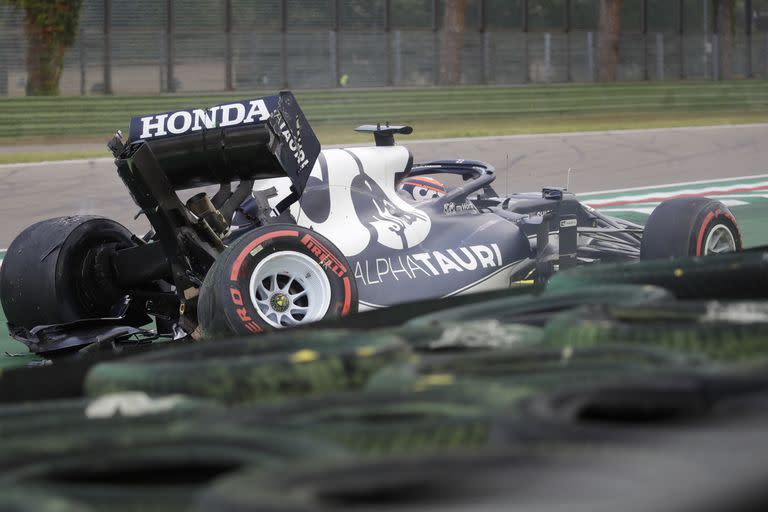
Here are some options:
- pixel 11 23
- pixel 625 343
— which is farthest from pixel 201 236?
pixel 11 23

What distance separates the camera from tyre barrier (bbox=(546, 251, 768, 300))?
297 centimetres

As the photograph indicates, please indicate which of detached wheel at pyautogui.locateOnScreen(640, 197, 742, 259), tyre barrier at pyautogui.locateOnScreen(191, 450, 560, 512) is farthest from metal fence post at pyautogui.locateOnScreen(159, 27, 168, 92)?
tyre barrier at pyautogui.locateOnScreen(191, 450, 560, 512)

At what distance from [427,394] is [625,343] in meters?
0.57

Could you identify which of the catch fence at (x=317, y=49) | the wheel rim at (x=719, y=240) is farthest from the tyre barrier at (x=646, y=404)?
the catch fence at (x=317, y=49)

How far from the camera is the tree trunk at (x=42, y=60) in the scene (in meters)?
23.3

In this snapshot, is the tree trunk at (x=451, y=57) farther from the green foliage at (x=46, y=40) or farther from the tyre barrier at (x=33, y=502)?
the tyre barrier at (x=33, y=502)

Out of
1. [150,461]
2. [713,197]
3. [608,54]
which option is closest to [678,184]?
[713,197]

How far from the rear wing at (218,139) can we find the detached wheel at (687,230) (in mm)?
2250

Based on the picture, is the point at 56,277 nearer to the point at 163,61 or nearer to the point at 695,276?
the point at 695,276

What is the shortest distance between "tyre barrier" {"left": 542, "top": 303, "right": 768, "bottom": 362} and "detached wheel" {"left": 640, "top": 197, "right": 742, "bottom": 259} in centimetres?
→ 399

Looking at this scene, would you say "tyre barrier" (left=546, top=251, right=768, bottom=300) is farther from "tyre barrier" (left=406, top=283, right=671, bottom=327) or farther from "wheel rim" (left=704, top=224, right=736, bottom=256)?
"wheel rim" (left=704, top=224, right=736, bottom=256)

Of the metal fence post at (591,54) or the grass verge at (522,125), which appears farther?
the metal fence post at (591,54)

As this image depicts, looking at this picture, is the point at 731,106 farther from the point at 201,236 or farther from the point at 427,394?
the point at 427,394

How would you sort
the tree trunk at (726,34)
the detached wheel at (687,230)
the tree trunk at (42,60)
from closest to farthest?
the detached wheel at (687,230) < the tree trunk at (42,60) < the tree trunk at (726,34)
